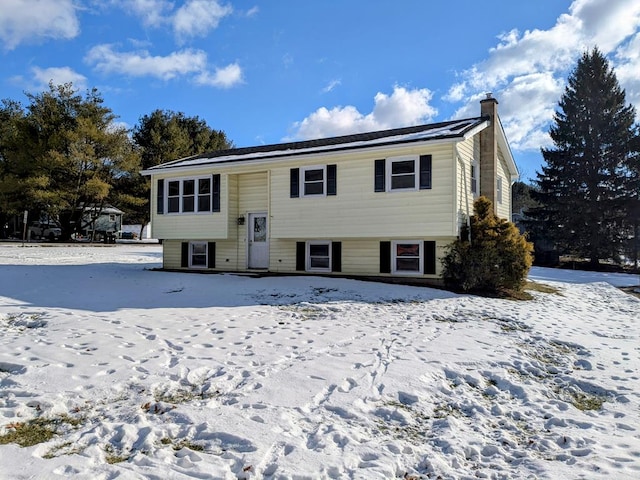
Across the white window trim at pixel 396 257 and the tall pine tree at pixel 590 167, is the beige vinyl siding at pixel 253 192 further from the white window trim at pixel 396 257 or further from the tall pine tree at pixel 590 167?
the tall pine tree at pixel 590 167

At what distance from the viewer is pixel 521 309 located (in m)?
11.1

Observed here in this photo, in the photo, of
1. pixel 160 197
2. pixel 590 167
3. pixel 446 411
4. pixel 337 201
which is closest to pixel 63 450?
pixel 446 411

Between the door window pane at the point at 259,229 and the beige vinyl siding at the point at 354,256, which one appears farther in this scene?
the door window pane at the point at 259,229

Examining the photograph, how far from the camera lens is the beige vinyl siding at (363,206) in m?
14.2

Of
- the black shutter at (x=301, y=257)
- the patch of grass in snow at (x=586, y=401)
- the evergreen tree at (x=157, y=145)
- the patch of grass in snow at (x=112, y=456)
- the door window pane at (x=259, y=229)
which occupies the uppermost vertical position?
the evergreen tree at (x=157, y=145)

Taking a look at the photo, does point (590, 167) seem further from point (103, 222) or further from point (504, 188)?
point (103, 222)

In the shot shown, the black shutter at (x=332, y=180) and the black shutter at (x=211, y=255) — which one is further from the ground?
the black shutter at (x=332, y=180)

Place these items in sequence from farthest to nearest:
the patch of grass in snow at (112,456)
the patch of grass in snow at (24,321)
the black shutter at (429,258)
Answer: the black shutter at (429,258) < the patch of grass in snow at (24,321) < the patch of grass in snow at (112,456)

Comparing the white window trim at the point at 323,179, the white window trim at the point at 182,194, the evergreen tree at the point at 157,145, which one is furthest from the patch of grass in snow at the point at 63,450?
the evergreen tree at the point at 157,145

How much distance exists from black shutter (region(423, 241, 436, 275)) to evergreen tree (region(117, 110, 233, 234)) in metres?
35.2

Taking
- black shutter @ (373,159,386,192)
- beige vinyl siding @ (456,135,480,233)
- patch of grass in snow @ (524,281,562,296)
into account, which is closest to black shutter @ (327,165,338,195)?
black shutter @ (373,159,386,192)

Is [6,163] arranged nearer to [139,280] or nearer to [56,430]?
[139,280]

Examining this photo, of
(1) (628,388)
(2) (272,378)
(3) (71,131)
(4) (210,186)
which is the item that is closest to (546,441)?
(1) (628,388)

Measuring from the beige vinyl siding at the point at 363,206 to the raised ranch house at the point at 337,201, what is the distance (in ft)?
0.11
